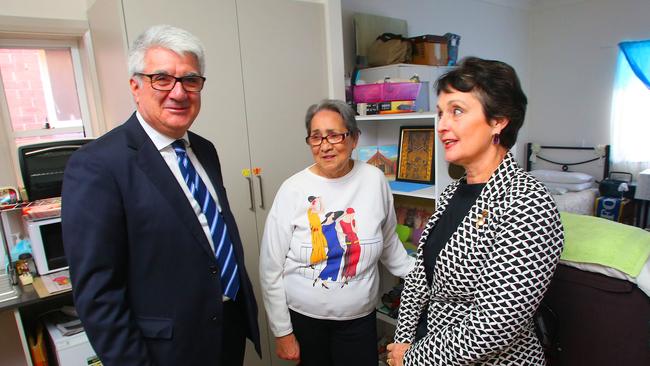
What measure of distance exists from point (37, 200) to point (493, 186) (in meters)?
1.94

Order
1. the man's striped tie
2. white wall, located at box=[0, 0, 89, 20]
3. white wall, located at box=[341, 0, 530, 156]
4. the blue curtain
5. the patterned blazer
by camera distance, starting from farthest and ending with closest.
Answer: the blue curtain
white wall, located at box=[341, 0, 530, 156]
white wall, located at box=[0, 0, 89, 20]
the man's striped tie
the patterned blazer

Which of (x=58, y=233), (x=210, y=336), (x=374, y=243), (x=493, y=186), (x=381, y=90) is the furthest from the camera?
(x=381, y=90)

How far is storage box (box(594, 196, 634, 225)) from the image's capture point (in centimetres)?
427

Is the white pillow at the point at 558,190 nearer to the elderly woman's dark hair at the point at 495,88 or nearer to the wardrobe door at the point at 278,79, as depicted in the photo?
the wardrobe door at the point at 278,79

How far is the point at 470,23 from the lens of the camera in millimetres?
4266

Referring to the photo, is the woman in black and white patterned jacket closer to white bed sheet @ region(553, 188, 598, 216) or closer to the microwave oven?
the microwave oven

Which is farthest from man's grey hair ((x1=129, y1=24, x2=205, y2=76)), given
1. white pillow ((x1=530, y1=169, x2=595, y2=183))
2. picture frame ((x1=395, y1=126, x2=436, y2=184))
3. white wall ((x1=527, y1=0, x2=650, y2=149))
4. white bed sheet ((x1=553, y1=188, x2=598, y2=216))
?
white wall ((x1=527, y1=0, x2=650, y2=149))

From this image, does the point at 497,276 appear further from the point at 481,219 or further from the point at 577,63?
the point at 577,63

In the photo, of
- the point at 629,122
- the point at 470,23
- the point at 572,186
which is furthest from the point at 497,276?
the point at 629,122

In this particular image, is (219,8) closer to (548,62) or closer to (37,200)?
(37,200)

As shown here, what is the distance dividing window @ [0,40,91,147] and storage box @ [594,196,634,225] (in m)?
4.97

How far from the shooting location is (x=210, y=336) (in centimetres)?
118

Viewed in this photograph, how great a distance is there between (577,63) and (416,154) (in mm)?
4156

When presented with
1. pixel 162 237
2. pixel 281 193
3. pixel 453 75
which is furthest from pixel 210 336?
pixel 453 75
